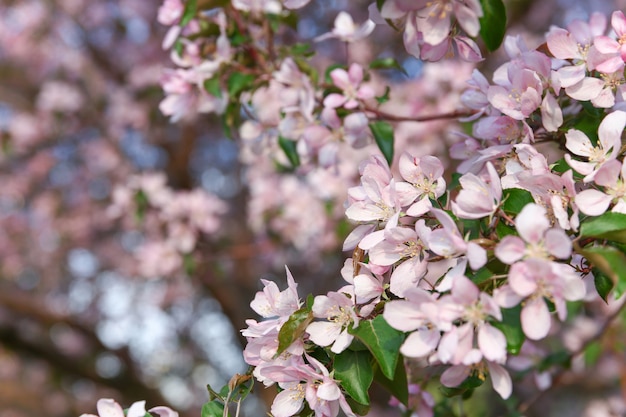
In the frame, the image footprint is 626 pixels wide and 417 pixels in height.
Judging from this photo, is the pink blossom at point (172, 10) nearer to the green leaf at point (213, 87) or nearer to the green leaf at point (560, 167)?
the green leaf at point (213, 87)

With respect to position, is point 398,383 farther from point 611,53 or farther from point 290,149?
point 290,149

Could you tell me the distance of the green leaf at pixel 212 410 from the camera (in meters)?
0.85

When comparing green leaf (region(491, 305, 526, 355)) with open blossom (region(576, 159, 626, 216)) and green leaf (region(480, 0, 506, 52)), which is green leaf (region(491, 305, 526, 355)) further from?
green leaf (region(480, 0, 506, 52))

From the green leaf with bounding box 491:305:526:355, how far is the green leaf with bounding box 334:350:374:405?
0.17m

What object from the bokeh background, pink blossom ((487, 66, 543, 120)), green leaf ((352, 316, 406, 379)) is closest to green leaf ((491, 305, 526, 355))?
green leaf ((352, 316, 406, 379))

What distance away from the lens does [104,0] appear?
464 centimetres

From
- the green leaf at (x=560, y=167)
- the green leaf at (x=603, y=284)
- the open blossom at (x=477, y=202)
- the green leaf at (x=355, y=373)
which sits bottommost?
the green leaf at (x=355, y=373)

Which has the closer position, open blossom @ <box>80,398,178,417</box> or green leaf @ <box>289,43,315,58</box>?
open blossom @ <box>80,398,178,417</box>

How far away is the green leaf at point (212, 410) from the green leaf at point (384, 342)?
24 centimetres

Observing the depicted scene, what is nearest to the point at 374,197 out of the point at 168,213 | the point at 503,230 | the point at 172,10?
the point at 503,230

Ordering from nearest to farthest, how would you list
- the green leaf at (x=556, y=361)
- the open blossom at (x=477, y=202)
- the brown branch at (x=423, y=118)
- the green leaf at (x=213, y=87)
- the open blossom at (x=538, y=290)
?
the open blossom at (x=538, y=290) → the open blossom at (x=477, y=202) → the brown branch at (x=423, y=118) → the green leaf at (x=213, y=87) → the green leaf at (x=556, y=361)

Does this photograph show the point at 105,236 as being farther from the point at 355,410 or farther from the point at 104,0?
the point at 355,410

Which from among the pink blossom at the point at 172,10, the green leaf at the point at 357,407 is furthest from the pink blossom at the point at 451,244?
the pink blossom at the point at 172,10

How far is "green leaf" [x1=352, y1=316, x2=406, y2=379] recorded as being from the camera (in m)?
0.72
